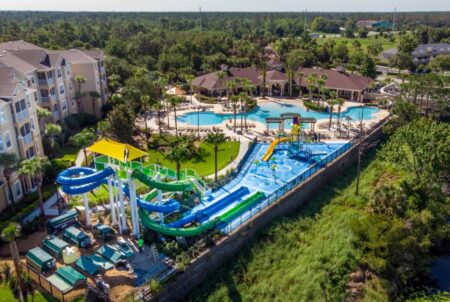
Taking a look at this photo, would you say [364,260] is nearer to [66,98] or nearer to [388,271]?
[388,271]

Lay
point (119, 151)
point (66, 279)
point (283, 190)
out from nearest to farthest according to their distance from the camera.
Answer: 1. point (66, 279)
2. point (119, 151)
3. point (283, 190)

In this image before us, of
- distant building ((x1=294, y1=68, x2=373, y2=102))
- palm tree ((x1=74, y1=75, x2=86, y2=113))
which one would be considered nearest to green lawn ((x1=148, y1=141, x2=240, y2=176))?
palm tree ((x1=74, y1=75, x2=86, y2=113))

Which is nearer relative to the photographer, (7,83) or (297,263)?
(297,263)

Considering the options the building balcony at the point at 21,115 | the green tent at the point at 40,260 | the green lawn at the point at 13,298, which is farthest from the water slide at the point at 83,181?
the building balcony at the point at 21,115

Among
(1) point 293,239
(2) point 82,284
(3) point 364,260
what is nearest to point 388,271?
(3) point 364,260

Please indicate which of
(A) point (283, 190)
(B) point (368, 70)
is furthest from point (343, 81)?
(A) point (283, 190)

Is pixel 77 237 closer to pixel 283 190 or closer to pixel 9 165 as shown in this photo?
pixel 9 165

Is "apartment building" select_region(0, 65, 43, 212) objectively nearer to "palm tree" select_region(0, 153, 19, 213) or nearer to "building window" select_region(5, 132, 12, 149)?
"building window" select_region(5, 132, 12, 149)
